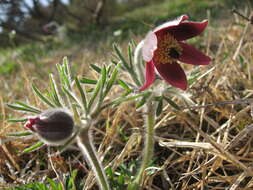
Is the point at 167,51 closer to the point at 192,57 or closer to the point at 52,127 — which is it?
the point at 192,57

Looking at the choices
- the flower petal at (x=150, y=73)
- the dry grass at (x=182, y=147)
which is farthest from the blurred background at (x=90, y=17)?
the flower petal at (x=150, y=73)

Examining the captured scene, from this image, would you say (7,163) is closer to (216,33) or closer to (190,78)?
(190,78)

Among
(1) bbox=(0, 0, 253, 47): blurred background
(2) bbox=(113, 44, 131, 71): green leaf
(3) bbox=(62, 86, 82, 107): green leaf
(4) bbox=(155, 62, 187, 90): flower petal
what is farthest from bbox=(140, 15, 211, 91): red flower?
(1) bbox=(0, 0, 253, 47): blurred background

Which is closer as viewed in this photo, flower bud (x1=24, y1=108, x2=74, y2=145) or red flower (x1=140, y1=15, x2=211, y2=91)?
flower bud (x1=24, y1=108, x2=74, y2=145)

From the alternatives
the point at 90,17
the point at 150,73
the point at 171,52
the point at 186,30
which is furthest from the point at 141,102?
the point at 90,17

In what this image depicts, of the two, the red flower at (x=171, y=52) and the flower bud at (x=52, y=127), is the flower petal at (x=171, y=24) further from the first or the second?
the flower bud at (x=52, y=127)

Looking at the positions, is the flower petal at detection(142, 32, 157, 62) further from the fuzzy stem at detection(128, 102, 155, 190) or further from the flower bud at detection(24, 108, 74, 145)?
the flower bud at detection(24, 108, 74, 145)

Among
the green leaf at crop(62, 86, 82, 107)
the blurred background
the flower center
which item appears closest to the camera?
the green leaf at crop(62, 86, 82, 107)
